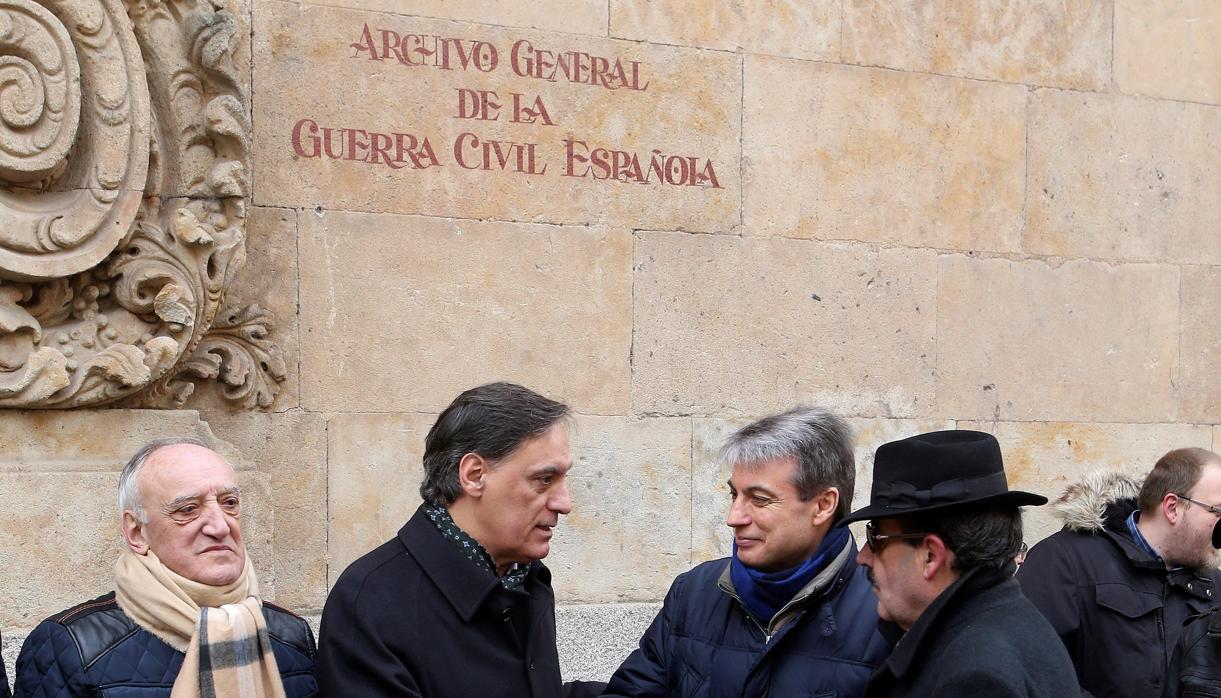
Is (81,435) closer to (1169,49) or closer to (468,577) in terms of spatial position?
(468,577)

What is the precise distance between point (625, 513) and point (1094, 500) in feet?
6.31

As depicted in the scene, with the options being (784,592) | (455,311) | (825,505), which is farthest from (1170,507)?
(455,311)

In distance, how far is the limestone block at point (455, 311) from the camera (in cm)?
526

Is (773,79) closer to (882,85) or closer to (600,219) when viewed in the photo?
(882,85)

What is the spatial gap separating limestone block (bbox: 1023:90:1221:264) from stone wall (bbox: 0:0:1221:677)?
0.02 metres

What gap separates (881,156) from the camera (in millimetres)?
6148

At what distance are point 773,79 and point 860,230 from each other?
2.50 ft

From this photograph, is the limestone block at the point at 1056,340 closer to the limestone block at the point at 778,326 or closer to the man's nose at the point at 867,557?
the limestone block at the point at 778,326

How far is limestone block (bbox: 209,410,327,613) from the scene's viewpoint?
5141 mm

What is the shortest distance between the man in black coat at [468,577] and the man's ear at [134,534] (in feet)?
1.44

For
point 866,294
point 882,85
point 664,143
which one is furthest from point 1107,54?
point 664,143

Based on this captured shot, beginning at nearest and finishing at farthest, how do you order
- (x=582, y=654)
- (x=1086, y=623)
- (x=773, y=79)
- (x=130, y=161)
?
(x=1086, y=623) → (x=130, y=161) → (x=582, y=654) → (x=773, y=79)

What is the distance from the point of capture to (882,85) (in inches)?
242

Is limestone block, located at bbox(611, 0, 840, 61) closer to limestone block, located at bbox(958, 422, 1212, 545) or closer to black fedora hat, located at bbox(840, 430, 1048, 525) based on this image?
limestone block, located at bbox(958, 422, 1212, 545)
